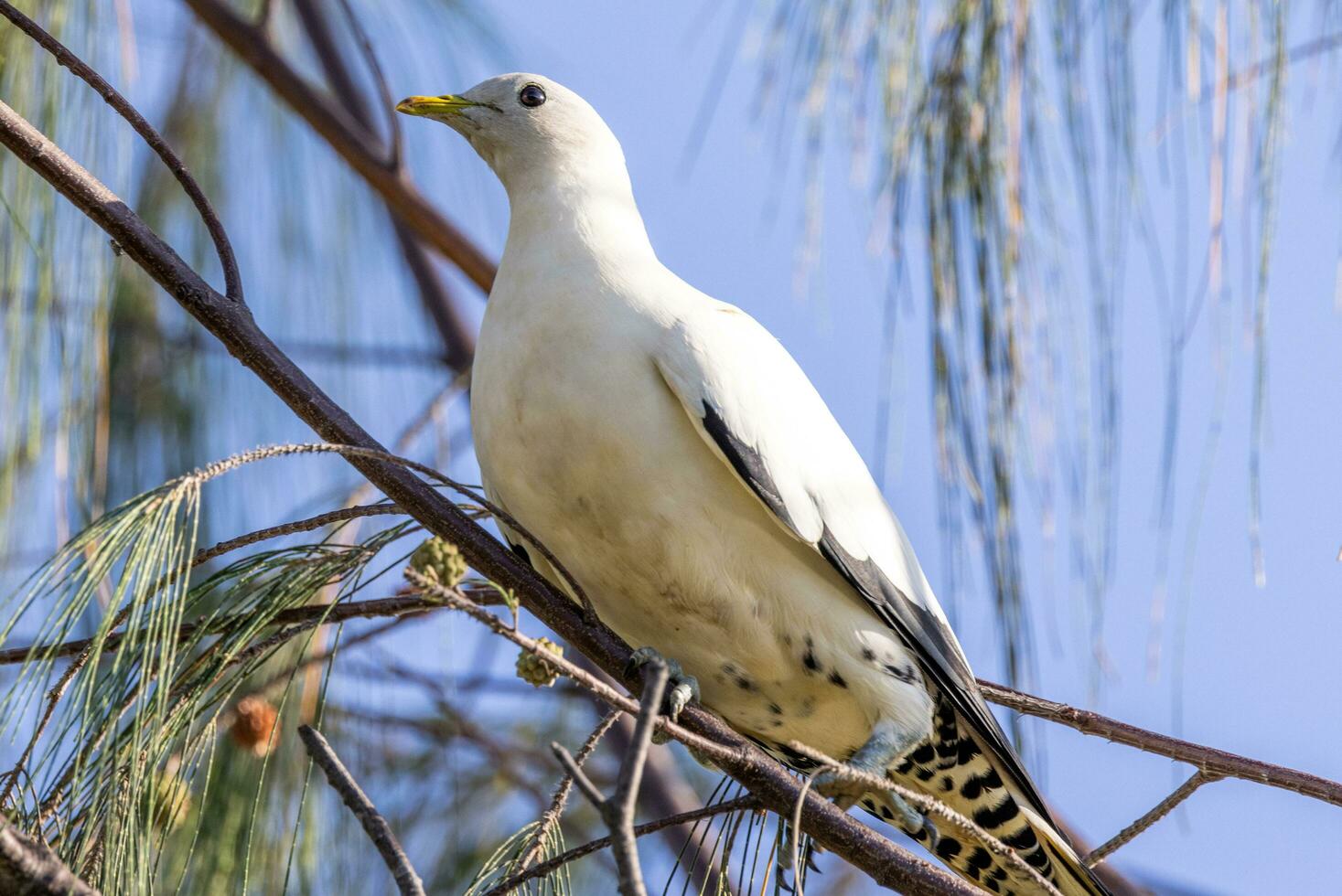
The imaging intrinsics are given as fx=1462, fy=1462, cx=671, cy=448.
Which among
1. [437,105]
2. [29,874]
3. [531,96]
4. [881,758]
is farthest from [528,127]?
Result: [29,874]

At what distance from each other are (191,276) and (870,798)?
4.43ft

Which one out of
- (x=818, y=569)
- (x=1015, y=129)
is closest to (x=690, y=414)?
(x=818, y=569)

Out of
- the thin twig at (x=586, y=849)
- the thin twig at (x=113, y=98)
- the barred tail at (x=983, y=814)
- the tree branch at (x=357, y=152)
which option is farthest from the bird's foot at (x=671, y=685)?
the tree branch at (x=357, y=152)

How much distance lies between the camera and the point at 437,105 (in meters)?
2.70

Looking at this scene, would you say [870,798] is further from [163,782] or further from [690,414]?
→ [163,782]

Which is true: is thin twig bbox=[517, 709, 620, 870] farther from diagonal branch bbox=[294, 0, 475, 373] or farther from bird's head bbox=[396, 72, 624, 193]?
diagonal branch bbox=[294, 0, 475, 373]

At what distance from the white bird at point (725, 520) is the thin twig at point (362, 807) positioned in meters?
0.82

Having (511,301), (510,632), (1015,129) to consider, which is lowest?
(510,632)

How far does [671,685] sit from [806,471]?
1.22 ft

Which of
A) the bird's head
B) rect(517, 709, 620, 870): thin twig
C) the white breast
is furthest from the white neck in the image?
rect(517, 709, 620, 870): thin twig

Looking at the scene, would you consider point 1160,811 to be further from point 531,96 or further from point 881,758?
point 531,96

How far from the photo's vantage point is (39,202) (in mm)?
2580

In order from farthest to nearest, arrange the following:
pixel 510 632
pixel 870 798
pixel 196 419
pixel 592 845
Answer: pixel 196 419
pixel 870 798
pixel 592 845
pixel 510 632

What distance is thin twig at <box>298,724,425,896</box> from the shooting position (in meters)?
1.18
